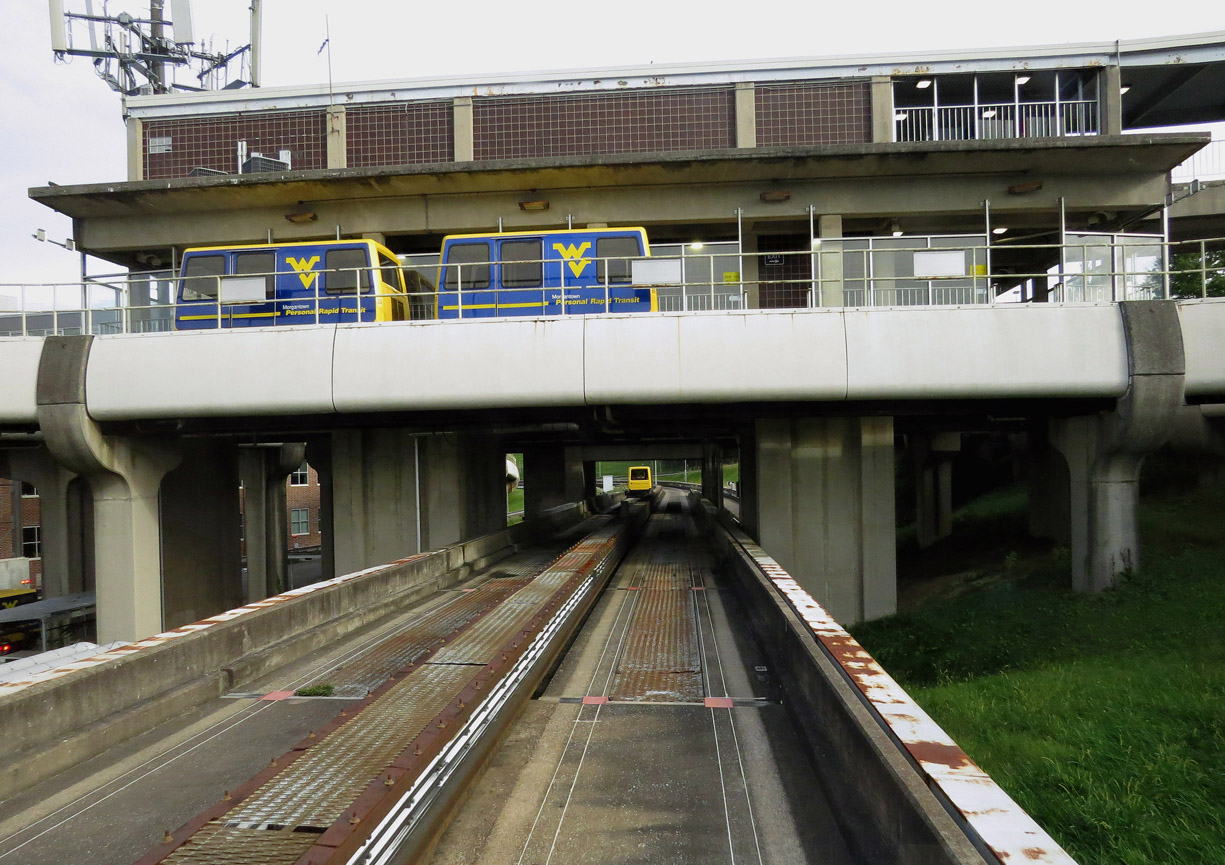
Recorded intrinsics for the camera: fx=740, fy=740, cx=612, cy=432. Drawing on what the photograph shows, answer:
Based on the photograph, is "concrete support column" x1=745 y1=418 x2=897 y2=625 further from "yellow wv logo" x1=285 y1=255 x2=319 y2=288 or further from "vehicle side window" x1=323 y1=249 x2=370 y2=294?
"yellow wv logo" x1=285 y1=255 x2=319 y2=288

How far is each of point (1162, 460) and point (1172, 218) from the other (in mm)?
12824

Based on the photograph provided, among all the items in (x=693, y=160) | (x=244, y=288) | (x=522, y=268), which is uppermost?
(x=693, y=160)

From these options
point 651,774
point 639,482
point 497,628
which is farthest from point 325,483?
point 639,482

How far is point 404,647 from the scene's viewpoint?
8.32 metres

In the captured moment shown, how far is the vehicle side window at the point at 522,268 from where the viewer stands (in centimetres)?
1520

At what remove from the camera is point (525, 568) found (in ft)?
50.5

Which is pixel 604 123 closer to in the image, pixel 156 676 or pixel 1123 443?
pixel 1123 443

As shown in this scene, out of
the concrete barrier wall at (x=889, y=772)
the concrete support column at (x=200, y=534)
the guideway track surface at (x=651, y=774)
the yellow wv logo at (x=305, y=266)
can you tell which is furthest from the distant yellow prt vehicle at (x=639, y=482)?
the concrete barrier wall at (x=889, y=772)

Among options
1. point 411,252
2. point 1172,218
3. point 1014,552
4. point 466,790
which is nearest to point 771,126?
point 411,252

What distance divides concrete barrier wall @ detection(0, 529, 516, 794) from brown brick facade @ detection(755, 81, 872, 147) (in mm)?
14288

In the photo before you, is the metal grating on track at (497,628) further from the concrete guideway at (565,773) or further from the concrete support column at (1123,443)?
the concrete support column at (1123,443)

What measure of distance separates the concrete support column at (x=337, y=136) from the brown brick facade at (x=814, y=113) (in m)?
10.4

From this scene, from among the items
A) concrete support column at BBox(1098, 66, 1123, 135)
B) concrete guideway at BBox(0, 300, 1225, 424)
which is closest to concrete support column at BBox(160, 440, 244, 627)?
concrete guideway at BBox(0, 300, 1225, 424)

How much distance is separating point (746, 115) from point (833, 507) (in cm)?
981
